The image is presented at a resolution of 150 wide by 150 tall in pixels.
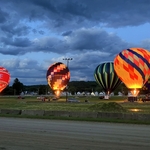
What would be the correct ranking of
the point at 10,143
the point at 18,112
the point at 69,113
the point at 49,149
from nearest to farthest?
the point at 49,149 → the point at 10,143 → the point at 69,113 → the point at 18,112

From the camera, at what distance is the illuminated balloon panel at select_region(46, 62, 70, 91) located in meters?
84.8

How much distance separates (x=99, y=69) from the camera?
3152 inches

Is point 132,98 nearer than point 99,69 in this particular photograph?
Yes

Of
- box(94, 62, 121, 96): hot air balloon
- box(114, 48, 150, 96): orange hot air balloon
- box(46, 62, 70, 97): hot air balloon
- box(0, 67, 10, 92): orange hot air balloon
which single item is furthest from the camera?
box(46, 62, 70, 97): hot air balloon

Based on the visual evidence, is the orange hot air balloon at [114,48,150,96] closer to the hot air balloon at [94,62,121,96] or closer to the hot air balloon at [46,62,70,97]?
the hot air balloon at [94,62,121,96]

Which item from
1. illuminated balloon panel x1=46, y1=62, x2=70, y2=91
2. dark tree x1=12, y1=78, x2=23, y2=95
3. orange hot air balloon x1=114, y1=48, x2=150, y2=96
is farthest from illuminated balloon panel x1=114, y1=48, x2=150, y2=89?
dark tree x1=12, y1=78, x2=23, y2=95

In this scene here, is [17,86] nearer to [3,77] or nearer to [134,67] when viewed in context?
[3,77]

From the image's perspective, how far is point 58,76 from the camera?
84.8 meters

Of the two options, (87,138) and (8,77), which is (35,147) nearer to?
(87,138)

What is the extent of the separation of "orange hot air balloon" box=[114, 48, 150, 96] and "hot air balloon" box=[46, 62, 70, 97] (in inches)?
964

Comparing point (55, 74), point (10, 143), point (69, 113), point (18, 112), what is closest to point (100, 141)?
point (10, 143)

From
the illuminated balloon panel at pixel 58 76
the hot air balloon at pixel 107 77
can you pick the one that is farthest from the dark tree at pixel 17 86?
the hot air balloon at pixel 107 77

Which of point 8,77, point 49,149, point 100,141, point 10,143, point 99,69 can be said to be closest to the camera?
point 49,149

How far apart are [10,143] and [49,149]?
6.57 feet
